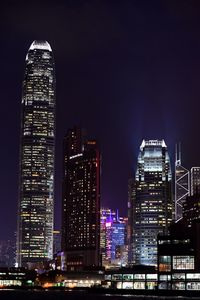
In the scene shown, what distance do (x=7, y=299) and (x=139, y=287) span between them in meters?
52.4

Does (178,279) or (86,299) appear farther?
(178,279)

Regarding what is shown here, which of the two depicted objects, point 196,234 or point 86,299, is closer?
point 86,299

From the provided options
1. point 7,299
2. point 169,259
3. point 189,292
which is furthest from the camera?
point 169,259

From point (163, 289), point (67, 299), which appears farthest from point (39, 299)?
point (163, 289)

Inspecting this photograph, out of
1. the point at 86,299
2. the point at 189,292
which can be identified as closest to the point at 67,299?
the point at 86,299

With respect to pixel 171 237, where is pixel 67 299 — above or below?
below

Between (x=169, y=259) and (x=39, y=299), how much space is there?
140 ft

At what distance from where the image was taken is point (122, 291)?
7702 inches

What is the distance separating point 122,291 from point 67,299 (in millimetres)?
41917

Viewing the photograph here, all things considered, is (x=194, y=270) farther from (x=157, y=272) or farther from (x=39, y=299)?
(x=39, y=299)

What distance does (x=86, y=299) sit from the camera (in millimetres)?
155625

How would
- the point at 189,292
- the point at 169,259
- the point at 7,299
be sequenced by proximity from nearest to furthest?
the point at 7,299, the point at 189,292, the point at 169,259

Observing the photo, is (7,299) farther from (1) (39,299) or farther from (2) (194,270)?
(2) (194,270)

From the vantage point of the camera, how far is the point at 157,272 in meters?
188
